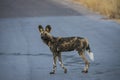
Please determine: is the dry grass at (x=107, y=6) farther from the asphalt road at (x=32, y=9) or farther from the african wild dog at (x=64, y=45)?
the african wild dog at (x=64, y=45)

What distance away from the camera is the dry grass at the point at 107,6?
24.5 meters

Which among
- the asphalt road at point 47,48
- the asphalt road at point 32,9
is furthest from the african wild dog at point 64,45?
the asphalt road at point 32,9

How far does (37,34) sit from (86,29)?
1.76 m

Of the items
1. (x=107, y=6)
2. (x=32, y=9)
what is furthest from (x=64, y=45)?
(x=32, y=9)

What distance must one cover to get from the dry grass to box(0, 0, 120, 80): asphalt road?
59 centimetres

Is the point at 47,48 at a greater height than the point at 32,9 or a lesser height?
lesser

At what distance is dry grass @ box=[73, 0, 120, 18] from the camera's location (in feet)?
80.3

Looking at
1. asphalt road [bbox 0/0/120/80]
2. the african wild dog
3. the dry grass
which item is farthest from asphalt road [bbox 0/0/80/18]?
the african wild dog

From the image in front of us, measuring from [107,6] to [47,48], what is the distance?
31.6ft

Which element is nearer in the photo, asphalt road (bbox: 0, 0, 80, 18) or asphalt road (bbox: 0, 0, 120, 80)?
asphalt road (bbox: 0, 0, 120, 80)

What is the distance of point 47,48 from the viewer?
55.4 feet

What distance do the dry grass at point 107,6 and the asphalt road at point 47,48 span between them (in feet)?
1.92

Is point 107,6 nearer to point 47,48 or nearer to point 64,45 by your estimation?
point 47,48

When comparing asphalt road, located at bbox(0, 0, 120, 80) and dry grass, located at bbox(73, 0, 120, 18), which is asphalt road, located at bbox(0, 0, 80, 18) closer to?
asphalt road, located at bbox(0, 0, 120, 80)
